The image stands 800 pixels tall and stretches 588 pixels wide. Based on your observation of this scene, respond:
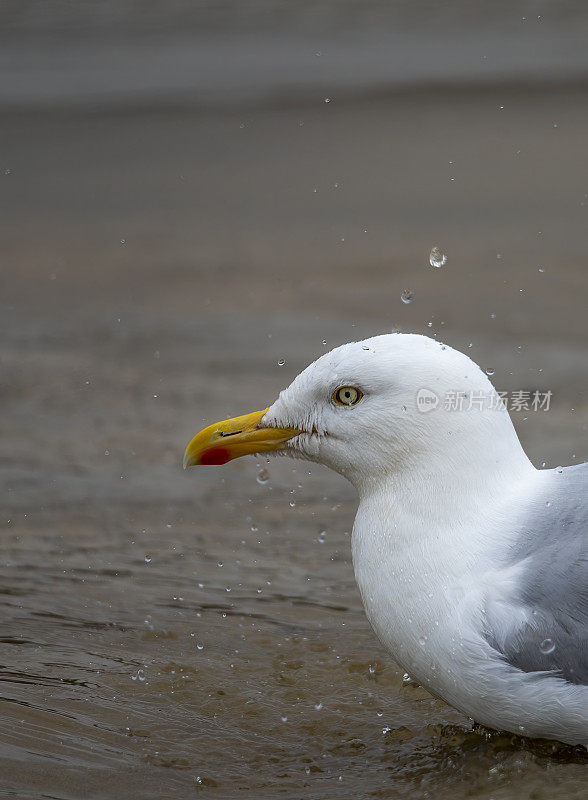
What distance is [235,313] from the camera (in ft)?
27.4

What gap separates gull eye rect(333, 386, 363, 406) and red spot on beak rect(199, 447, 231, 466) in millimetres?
420

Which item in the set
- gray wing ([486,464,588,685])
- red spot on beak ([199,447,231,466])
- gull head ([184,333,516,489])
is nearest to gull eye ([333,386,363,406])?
gull head ([184,333,516,489])

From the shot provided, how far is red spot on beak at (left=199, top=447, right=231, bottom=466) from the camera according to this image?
354 cm

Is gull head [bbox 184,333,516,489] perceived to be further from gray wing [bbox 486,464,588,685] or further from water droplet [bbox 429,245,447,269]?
water droplet [bbox 429,245,447,269]

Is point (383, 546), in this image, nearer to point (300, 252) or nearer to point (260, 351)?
point (260, 351)

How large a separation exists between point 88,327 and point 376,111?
4.72 meters

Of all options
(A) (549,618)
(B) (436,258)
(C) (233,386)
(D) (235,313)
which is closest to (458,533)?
(A) (549,618)

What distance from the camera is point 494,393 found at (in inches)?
127

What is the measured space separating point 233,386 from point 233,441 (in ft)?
11.0

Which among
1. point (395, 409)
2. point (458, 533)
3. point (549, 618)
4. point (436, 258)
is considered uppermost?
point (436, 258)

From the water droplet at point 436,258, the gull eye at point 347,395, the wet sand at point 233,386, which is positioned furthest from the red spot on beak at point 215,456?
the water droplet at point 436,258

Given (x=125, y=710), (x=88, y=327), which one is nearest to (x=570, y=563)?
(x=125, y=710)

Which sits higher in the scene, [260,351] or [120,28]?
[120,28]

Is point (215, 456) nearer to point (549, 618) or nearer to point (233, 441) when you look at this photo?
point (233, 441)
